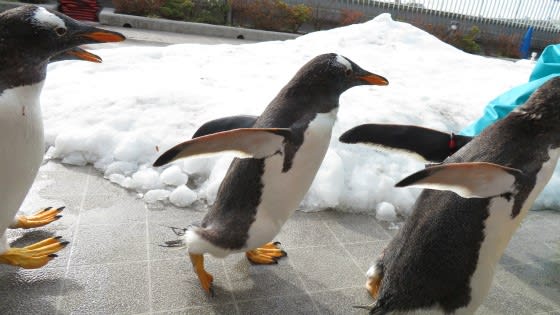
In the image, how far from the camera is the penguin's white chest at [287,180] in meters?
1.33

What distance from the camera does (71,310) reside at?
4.48 feet

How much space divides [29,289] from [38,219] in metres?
0.42

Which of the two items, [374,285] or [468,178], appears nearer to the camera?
[468,178]

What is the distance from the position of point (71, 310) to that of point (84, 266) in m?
0.23

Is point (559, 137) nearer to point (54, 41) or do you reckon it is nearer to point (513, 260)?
point (513, 260)

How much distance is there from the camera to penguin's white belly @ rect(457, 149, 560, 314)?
1.16 meters

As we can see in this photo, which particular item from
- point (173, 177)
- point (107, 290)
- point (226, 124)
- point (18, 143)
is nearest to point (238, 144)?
point (226, 124)

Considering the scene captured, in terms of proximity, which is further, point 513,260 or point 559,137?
point 513,260

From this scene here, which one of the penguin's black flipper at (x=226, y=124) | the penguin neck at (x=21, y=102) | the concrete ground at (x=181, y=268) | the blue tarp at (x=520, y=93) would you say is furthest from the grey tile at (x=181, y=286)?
the blue tarp at (x=520, y=93)

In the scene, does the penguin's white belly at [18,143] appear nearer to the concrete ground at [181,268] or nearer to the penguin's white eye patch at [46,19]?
the penguin's white eye patch at [46,19]

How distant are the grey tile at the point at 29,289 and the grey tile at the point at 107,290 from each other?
0.04 meters

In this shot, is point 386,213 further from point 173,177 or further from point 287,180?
point 173,177

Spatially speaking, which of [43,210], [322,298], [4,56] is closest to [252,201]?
[322,298]

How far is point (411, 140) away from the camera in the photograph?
148 centimetres
